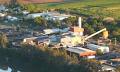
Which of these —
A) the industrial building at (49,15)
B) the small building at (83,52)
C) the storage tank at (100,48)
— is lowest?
the industrial building at (49,15)

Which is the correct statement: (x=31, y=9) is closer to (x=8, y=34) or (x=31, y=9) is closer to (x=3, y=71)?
(x=8, y=34)

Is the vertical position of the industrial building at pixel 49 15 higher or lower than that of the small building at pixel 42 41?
lower

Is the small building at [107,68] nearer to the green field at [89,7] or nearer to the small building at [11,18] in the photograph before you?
the green field at [89,7]

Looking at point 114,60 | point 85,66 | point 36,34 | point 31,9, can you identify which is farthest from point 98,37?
point 31,9

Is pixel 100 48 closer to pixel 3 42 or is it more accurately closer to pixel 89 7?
pixel 3 42

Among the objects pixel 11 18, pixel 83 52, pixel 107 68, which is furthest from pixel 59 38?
pixel 11 18

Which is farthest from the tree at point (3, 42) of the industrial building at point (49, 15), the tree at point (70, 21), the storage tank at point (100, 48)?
the industrial building at point (49, 15)
